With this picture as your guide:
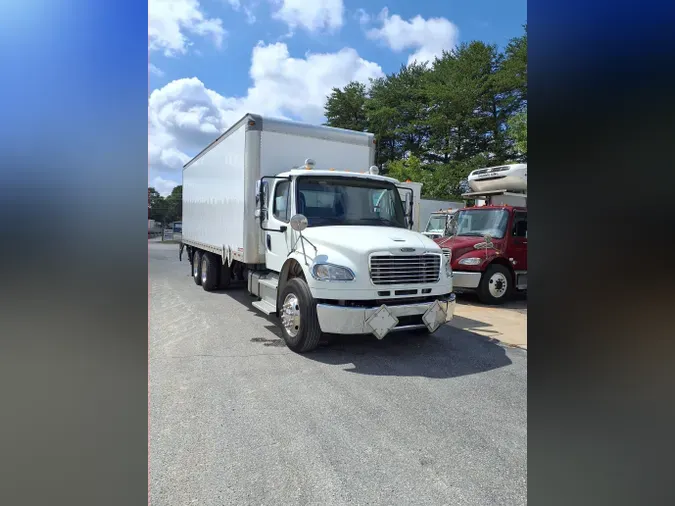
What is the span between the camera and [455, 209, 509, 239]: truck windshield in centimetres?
1056

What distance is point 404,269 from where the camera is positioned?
223 inches

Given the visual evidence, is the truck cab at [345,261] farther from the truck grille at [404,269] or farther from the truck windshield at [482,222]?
the truck windshield at [482,222]

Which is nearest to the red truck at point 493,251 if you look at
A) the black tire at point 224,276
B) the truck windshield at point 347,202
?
the truck windshield at point 347,202

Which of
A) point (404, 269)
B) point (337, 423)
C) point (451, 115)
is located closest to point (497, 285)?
point (404, 269)

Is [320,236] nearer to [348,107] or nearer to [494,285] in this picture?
[494,285]

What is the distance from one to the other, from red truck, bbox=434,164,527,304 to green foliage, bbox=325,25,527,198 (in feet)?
53.6

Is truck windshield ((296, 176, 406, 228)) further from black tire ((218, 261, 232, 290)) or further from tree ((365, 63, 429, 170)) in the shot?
tree ((365, 63, 429, 170))

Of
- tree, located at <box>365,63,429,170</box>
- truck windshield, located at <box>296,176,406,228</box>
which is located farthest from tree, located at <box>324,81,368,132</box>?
truck windshield, located at <box>296,176,406,228</box>

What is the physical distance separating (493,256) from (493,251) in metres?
0.12
